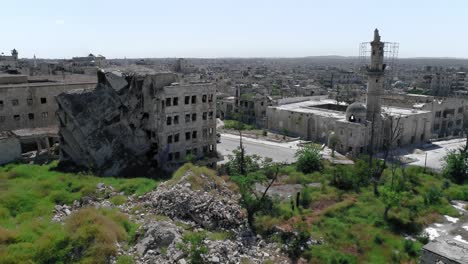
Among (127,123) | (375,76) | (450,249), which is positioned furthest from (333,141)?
(450,249)

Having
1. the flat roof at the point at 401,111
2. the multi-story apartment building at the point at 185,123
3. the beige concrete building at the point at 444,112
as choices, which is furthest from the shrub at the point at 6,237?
the beige concrete building at the point at 444,112

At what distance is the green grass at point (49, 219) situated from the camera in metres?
23.9

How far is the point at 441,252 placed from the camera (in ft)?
77.2

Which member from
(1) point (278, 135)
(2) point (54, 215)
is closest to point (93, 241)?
(2) point (54, 215)

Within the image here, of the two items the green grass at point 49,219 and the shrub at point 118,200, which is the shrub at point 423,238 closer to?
the green grass at point 49,219

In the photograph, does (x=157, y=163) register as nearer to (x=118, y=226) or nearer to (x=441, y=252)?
(x=118, y=226)

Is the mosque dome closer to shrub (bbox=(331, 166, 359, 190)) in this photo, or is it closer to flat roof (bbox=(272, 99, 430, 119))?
flat roof (bbox=(272, 99, 430, 119))

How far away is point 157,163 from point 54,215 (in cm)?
1654

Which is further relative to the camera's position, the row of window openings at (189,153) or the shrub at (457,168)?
the shrub at (457,168)

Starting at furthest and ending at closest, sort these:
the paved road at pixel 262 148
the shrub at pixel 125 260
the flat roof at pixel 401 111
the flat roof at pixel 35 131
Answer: the flat roof at pixel 401 111 < the paved road at pixel 262 148 < the flat roof at pixel 35 131 < the shrub at pixel 125 260

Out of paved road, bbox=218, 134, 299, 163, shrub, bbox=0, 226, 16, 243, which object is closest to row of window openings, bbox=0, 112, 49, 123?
paved road, bbox=218, 134, 299, 163

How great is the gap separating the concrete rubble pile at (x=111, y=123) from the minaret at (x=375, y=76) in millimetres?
29795

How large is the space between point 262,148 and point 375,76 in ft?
62.3

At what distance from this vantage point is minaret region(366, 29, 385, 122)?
2311 inches
